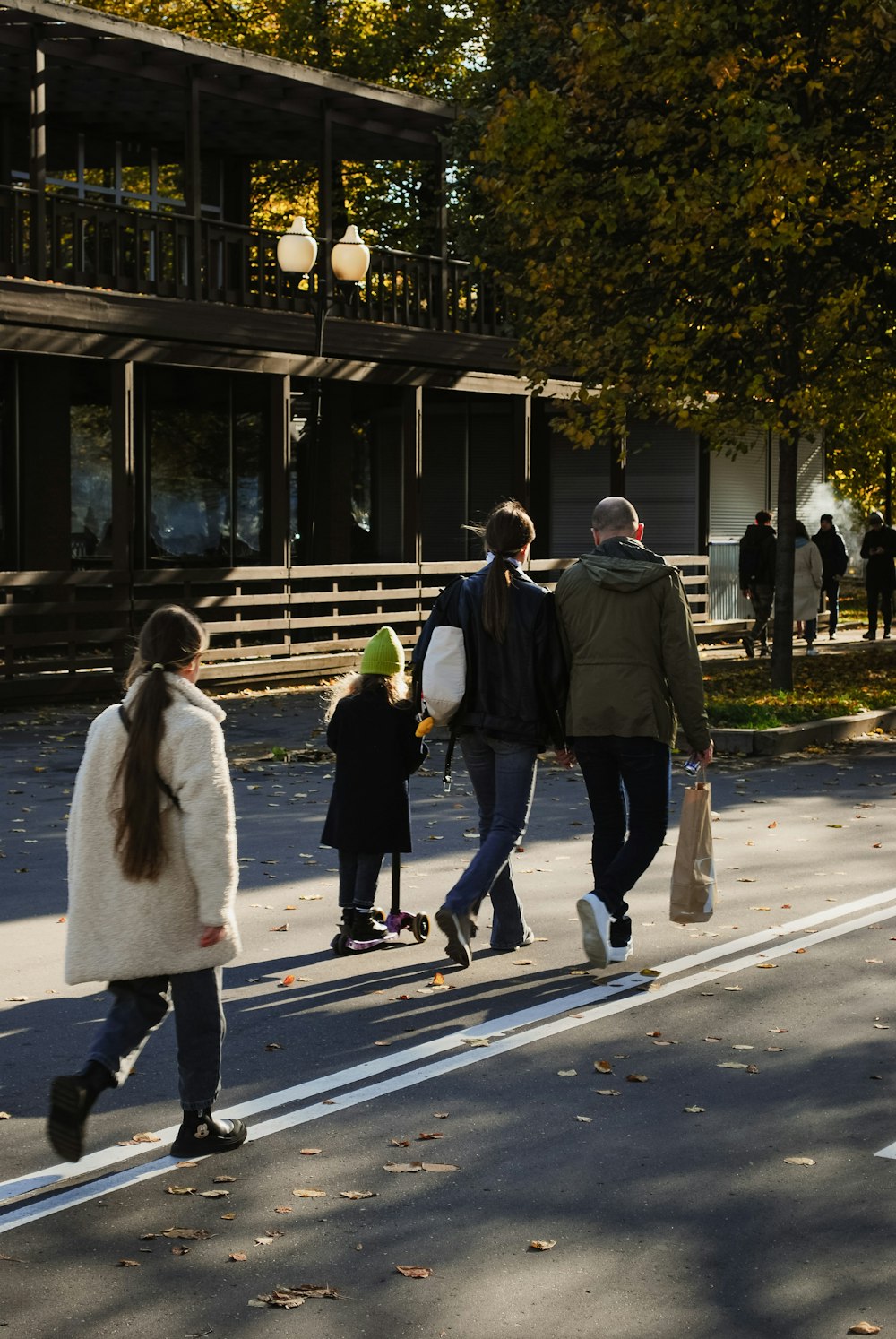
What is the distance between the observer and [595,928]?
24.6ft

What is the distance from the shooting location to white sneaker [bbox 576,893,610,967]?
749cm

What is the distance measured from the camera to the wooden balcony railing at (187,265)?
20.8 metres

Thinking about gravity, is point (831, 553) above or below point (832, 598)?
above

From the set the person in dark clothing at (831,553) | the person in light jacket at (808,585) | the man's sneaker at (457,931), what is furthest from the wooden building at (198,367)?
the man's sneaker at (457,931)

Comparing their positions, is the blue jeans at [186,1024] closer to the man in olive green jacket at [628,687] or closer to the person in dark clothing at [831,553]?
the man in olive green jacket at [628,687]

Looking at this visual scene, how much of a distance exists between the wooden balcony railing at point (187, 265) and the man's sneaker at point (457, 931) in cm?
1413

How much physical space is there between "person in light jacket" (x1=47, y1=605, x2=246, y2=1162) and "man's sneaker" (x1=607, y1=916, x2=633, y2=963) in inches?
110

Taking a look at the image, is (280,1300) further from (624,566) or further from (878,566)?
(878,566)

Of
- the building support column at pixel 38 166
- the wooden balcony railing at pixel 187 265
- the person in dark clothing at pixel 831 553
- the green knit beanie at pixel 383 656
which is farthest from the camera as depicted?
the person in dark clothing at pixel 831 553

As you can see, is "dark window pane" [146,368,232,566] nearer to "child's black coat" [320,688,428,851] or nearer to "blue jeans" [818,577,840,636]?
"blue jeans" [818,577,840,636]

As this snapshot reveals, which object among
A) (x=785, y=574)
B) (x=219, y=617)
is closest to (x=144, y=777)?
(x=785, y=574)

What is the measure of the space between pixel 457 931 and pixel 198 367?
1527 cm

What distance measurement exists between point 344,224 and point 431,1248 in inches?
1403

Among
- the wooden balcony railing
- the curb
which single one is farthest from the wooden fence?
the curb
